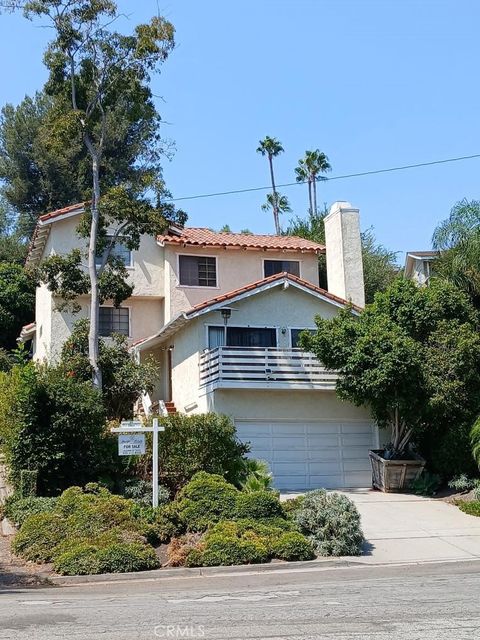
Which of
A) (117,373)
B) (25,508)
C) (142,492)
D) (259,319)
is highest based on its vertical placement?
(259,319)

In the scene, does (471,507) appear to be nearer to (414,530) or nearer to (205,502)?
(414,530)

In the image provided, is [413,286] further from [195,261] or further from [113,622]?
[113,622]

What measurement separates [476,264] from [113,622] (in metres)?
17.7

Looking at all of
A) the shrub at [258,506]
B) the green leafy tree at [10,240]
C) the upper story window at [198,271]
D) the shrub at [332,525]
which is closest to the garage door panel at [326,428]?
the shrub at [258,506]

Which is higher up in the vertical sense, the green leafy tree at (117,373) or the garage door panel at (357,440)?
the green leafy tree at (117,373)

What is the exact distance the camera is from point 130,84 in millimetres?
23156

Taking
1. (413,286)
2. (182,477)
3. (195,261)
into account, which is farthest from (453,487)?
(195,261)

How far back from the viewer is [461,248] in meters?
23.6

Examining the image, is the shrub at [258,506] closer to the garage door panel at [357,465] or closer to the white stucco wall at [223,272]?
the garage door panel at [357,465]

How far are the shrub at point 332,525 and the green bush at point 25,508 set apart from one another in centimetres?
503

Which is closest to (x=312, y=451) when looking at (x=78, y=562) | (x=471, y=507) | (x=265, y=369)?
(x=265, y=369)

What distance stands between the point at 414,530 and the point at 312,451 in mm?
6964

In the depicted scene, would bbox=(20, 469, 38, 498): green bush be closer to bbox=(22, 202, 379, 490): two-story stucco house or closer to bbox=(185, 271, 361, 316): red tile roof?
bbox=(22, 202, 379, 490): two-story stucco house

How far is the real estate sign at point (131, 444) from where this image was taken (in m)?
15.8
